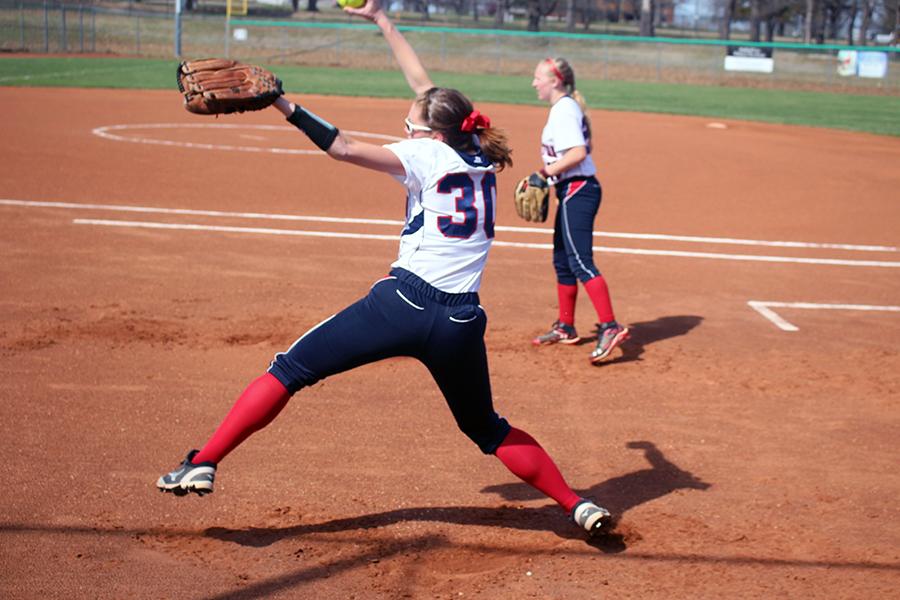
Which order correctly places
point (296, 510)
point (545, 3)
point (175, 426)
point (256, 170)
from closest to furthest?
point (296, 510)
point (175, 426)
point (256, 170)
point (545, 3)

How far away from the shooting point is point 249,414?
16.5ft

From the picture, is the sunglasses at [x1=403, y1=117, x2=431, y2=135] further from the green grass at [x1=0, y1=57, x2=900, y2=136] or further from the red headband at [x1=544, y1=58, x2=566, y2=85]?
the green grass at [x1=0, y1=57, x2=900, y2=136]

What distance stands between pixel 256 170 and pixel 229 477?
11114 mm

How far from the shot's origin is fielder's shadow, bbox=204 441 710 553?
17.3 ft

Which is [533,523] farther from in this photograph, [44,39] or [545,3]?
[545,3]

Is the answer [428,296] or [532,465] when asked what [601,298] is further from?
[428,296]

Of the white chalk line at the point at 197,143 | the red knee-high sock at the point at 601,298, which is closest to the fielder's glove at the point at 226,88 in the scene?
the red knee-high sock at the point at 601,298

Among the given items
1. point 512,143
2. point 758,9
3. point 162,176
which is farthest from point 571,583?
point 758,9

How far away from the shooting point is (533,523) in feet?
18.4

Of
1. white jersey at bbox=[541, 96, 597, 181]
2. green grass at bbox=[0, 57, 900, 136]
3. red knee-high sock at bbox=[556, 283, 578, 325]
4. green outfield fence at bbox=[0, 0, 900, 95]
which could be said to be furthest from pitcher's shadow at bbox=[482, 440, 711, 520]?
green outfield fence at bbox=[0, 0, 900, 95]

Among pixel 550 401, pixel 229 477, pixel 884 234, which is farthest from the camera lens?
pixel 884 234

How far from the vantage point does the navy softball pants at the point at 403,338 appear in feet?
16.0

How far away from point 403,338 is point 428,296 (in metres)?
0.22

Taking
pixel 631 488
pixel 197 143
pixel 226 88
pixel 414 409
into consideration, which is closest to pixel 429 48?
pixel 197 143
